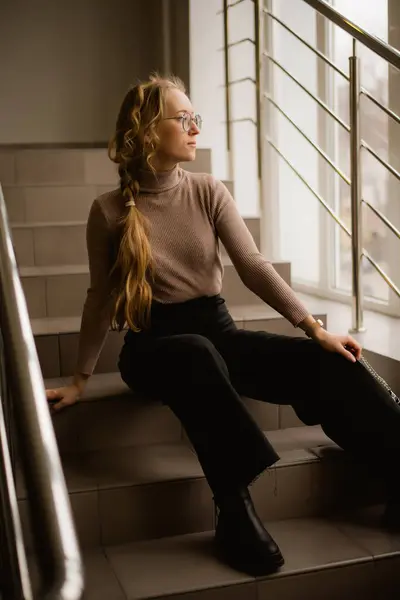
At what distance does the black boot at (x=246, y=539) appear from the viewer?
1670 millimetres

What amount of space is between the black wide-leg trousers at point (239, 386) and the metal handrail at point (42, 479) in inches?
30.9

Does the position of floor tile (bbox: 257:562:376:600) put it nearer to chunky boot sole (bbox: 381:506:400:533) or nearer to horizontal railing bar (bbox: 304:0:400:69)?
chunky boot sole (bbox: 381:506:400:533)

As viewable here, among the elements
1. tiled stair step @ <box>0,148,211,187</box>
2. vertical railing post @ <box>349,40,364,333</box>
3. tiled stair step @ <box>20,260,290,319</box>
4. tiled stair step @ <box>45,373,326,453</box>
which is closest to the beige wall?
tiled stair step @ <box>0,148,211,187</box>

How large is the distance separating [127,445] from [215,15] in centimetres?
271

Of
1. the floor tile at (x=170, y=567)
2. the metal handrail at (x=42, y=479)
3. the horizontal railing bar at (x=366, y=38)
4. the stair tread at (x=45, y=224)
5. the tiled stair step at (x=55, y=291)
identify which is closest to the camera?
the metal handrail at (x=42, y=479)

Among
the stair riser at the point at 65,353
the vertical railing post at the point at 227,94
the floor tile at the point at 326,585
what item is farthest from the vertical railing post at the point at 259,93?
the floor tile at the point at 326,585

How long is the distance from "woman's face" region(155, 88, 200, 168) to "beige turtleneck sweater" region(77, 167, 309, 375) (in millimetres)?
62

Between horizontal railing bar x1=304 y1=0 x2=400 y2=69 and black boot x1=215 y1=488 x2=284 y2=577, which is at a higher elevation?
horizontal railing bar x1=304 y1=0 x2=400 y2=69

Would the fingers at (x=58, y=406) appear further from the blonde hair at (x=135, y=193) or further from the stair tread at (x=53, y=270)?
the stair tread at (x=53, y=270)

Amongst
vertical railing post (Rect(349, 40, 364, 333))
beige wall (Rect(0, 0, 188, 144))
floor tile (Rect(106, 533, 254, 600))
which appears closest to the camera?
floor tile (Rect(106, 533, 254, 600))

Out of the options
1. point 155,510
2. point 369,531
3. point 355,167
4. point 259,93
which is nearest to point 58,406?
point 155,510

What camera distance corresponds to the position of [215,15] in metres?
4.07

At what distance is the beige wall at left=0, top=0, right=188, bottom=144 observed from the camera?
14.5 ft

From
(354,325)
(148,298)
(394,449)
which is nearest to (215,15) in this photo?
(354,325)
